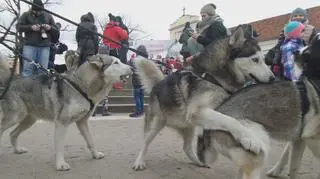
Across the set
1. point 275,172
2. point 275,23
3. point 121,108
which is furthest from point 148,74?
point 275,23

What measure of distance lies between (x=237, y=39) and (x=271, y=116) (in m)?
1.06

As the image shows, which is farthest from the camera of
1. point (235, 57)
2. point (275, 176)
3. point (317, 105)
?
point (275, 176)

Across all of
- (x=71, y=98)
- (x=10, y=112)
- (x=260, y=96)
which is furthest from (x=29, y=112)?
(x=260, y=96)

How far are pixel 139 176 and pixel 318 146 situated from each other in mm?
2124

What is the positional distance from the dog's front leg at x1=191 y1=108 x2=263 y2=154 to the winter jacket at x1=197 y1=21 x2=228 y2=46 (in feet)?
8.05

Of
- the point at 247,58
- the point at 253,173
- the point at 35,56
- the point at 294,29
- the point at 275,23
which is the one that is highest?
Answer: the point at 275,23

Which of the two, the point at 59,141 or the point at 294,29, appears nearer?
the point at 59,141

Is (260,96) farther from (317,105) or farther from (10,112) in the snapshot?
(10,112)

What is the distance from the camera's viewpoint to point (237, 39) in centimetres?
450

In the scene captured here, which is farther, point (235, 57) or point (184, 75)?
point (184, 75)

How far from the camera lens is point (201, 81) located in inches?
189

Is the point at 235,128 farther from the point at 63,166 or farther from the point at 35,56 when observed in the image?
the point at 35,56

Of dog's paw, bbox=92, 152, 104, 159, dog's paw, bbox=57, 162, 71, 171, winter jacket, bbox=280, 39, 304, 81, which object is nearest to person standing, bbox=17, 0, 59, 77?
dog's paw, bbox=92, 152, 104, 159

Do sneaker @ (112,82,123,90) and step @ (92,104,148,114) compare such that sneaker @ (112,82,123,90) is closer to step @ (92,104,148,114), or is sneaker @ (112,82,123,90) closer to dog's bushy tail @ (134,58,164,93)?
dog's bushy tail @ (134,58,164,93)
